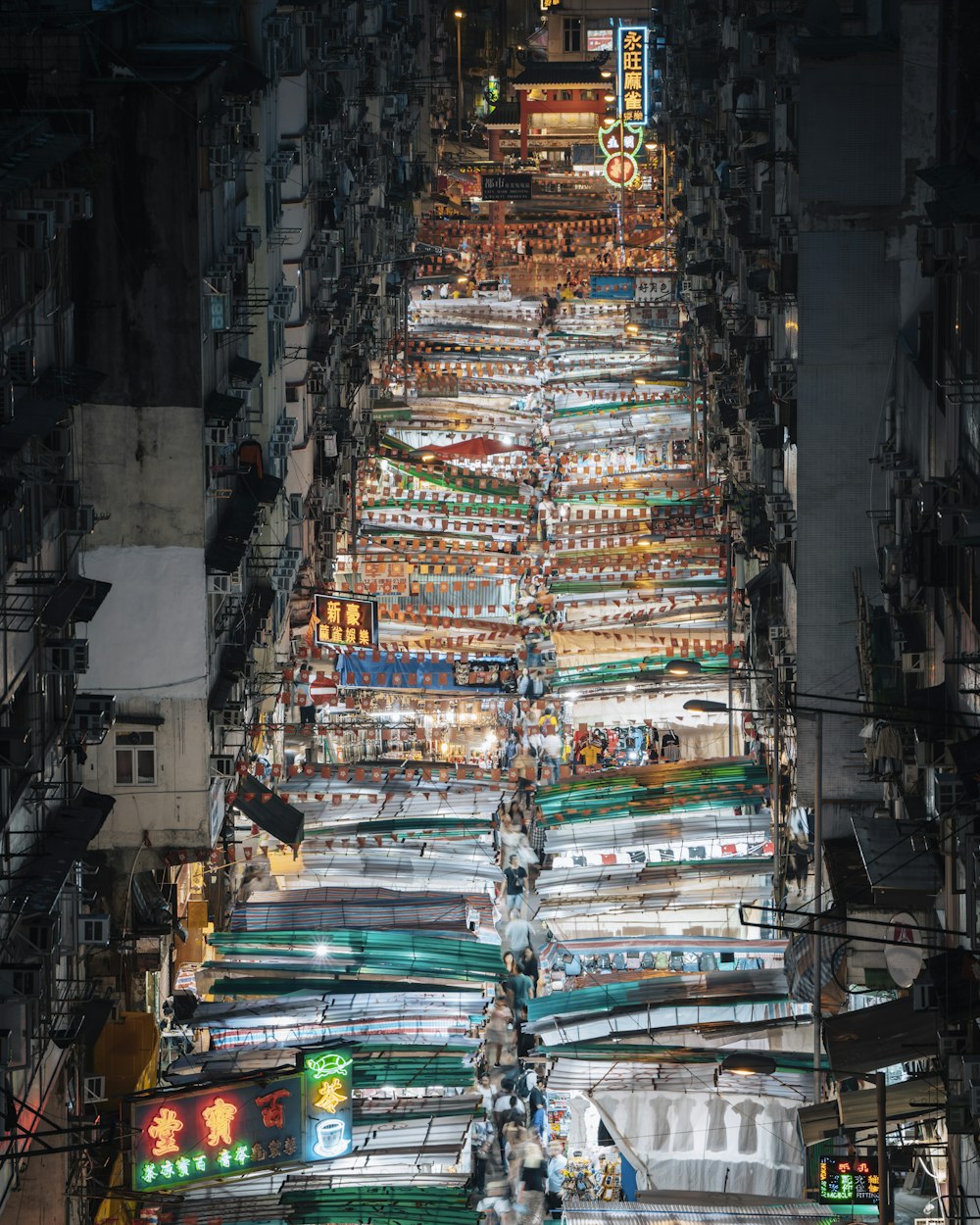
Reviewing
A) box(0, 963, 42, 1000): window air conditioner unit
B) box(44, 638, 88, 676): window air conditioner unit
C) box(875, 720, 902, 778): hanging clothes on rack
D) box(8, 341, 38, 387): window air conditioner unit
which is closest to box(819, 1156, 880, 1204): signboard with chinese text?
box(875, 720, 902, 778): hanging clothes on rack

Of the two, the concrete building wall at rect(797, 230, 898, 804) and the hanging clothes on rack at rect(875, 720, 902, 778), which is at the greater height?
the concrete building wall at rect(797, 230, 898, 804)

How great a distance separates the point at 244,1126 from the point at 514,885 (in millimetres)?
12605

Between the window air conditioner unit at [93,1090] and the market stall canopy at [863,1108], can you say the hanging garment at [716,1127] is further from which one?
the window air conditioner unit at [93,1090]

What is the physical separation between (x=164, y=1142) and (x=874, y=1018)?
8.35m

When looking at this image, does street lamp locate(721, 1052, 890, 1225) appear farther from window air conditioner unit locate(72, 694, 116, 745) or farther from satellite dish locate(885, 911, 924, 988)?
window air conditioner unit locate(72, 694, 116, 745)

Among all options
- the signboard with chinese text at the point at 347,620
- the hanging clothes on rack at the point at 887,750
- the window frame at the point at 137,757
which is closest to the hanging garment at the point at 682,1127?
the hanging clothes on rack at the point at 887,750

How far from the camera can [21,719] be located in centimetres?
1962

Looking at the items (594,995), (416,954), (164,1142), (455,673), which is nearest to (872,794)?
(594,995)

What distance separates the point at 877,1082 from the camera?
1864cm

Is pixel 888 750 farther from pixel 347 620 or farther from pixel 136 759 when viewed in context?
pixel 347 620

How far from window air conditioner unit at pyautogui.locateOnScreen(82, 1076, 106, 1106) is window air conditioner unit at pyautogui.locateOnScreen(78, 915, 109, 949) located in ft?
7.57

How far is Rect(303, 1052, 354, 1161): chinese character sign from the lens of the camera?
855 inches

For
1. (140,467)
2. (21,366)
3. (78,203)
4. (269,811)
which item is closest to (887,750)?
(269,811)

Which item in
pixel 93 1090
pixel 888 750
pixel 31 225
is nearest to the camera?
pixel 31 225
